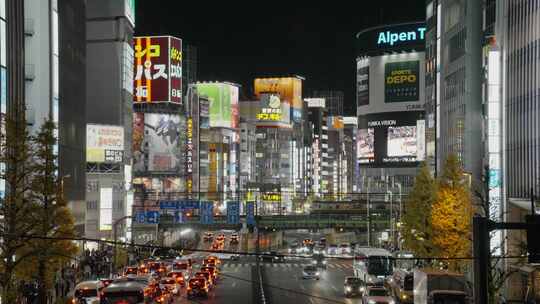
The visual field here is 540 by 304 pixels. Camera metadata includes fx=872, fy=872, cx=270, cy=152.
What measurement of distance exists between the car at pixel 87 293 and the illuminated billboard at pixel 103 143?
52.8 meters

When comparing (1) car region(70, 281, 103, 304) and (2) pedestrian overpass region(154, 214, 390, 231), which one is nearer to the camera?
(1) car region(70, 281, 103, 304)

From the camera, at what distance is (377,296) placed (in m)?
38.3

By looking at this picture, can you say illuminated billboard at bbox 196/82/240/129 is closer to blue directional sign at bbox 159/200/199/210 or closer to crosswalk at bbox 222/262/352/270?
crosswalk at bbox 222/262/352/270

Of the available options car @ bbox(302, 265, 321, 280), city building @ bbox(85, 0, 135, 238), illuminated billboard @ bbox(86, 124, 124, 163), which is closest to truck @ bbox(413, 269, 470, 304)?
car @ bbox(302, 265, 321, 280)

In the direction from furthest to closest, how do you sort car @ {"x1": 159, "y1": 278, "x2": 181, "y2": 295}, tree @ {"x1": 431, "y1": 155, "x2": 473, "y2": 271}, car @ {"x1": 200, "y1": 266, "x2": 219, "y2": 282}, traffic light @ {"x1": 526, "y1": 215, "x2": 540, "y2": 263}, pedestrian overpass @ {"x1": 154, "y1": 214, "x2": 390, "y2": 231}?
pedestrian overpass @ {"x1": 154, "y1": 214, "x2": 390, "y2": 231} < car @ {"x1": 200, "y1": 266, "x2": 219, "y2": 282} < tree @ {"x1": 431, "y1": 155, "x2": 473, "y2": 271} < car @ {"x1": 159, "y1": 278, "x2": 181, "y2": 295} < traffic light @ {"x1": 526, "y1": 215, "x2": 540, "y2": 263}

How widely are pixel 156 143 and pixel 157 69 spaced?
414 inches

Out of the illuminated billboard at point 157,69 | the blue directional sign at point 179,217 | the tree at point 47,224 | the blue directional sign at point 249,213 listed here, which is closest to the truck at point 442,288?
the tree at point 47,224

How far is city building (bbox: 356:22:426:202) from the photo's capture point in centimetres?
12862

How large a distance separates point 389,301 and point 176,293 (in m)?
14.6

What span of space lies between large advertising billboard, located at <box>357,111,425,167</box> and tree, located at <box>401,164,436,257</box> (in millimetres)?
69276

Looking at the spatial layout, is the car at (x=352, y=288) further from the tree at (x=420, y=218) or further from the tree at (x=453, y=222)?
the tree at (x=420, y=218)

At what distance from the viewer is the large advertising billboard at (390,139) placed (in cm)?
12719

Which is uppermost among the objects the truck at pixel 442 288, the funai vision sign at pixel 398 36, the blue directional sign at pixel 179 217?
the funai vision sign at pixel 398 36

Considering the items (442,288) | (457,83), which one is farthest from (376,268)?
(457,83)
